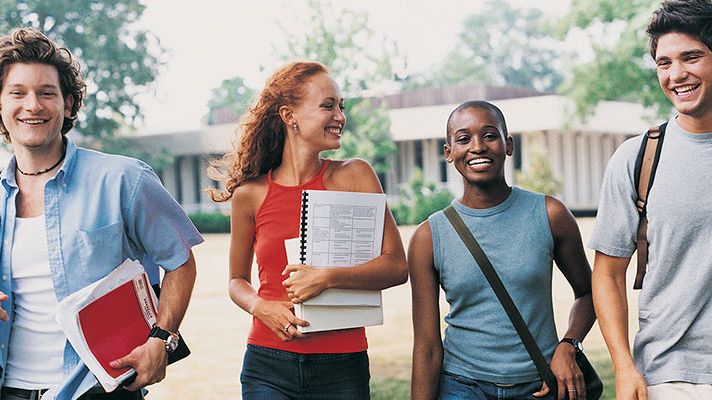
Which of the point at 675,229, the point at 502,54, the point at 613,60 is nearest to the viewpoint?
the point at 675,229

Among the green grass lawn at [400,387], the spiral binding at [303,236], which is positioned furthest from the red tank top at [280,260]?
the green grass lawn at [400,387]

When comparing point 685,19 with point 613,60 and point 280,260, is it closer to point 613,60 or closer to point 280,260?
point 280,260

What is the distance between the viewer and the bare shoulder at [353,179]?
3.90 m

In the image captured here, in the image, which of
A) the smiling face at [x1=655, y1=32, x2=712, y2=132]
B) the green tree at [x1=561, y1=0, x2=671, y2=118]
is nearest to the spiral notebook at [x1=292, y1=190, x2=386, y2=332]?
the smiling face at [x1=655, y1=32, x2=712, y2=132]

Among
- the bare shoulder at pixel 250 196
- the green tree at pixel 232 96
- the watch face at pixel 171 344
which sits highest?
the green tree at pixel 232 96

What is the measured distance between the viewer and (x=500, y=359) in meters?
3.45

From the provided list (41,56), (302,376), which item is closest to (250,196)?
(302,376)

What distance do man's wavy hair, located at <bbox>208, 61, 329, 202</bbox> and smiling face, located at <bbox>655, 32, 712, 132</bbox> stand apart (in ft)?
4.57

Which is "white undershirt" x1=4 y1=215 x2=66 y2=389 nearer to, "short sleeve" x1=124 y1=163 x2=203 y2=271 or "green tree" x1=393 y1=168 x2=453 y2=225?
"short sleeve" x1=124 y1=163 x2=203 y2=271

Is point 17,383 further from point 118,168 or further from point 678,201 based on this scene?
point 678,201

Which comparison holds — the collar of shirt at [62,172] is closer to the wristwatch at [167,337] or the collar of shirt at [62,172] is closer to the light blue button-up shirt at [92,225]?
the light blue button-up shirt at [92,225]

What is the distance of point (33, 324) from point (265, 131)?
128 cm

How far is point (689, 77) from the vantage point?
3.12 m

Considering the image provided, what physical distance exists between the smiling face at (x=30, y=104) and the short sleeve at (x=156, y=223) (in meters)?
0.35
